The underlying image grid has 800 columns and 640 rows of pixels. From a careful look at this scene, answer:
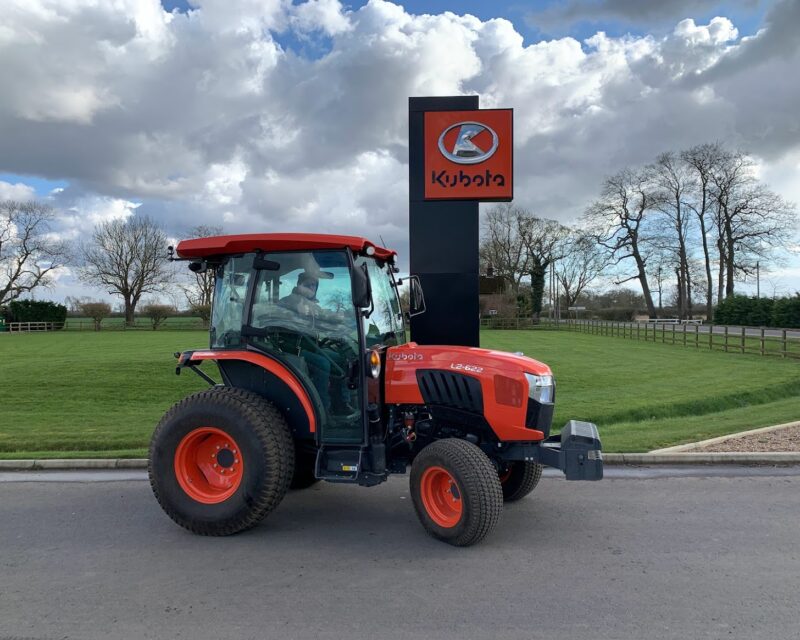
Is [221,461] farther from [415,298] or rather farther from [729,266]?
[729,266]

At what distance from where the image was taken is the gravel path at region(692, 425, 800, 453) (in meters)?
6.95

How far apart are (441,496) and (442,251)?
3634 millimetres

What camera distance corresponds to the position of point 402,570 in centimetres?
389

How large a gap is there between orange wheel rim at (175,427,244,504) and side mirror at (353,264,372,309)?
146 cm

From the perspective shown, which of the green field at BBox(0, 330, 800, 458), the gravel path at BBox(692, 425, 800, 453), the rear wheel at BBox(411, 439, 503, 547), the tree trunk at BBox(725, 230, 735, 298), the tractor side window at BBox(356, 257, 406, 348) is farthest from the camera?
the tree trunk at BBox(725, 230, 735, 298)

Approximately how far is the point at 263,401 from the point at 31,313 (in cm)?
5978

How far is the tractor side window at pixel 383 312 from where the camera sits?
4.75 meters

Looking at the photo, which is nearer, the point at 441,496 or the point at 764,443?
the point at 441,496

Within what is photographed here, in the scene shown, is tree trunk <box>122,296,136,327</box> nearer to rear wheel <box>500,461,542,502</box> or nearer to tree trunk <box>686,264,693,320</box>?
tree trunk <box>686,264,693,320</box>

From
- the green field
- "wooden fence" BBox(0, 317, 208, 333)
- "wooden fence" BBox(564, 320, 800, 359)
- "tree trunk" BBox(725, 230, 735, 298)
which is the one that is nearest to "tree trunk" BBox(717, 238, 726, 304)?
"tree trunk" BBox(725, 230, 735, 298)

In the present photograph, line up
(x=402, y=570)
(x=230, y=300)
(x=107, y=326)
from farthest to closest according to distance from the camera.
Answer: (x=107, y=326) < (x=230, y=300) < (x=402, y=570)

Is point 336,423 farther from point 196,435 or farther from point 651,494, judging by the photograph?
point 651,494

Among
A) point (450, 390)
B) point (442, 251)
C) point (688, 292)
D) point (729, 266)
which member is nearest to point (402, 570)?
point (450, 390)

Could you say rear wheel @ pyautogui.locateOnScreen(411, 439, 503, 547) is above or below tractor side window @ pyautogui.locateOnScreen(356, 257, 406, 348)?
below
